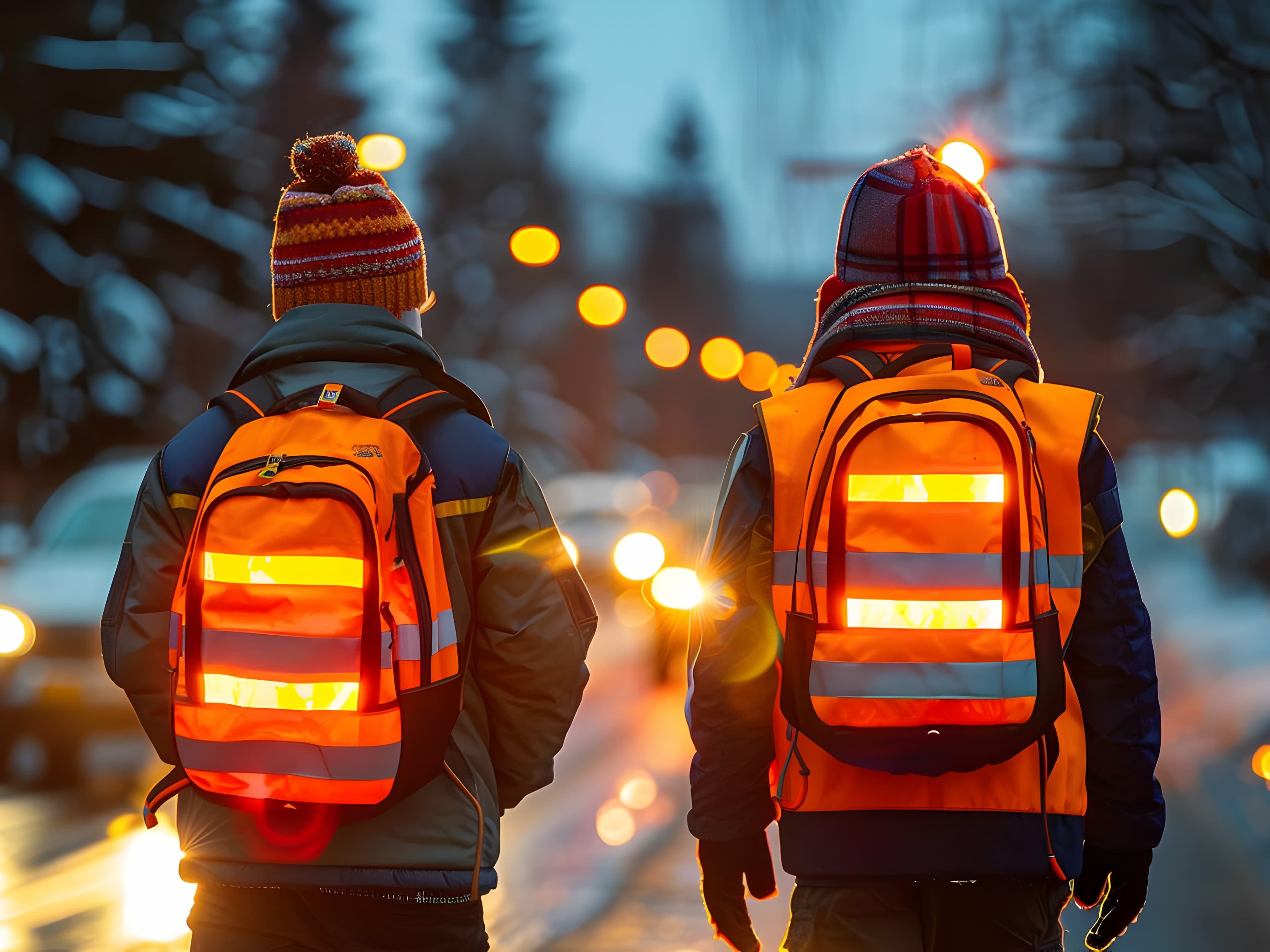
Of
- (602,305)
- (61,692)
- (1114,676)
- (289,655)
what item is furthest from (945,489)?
(602,305)

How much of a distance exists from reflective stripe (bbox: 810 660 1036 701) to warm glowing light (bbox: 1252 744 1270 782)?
701cm

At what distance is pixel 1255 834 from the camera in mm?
7148

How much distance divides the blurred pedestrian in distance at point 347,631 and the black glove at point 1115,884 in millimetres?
1071

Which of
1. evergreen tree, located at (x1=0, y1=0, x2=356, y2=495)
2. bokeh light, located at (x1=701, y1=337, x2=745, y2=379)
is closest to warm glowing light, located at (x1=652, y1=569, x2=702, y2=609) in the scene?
evergreen tree, located at (x1=0, y1=0, x2=356, y2=495)

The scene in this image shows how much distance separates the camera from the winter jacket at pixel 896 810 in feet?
8.27

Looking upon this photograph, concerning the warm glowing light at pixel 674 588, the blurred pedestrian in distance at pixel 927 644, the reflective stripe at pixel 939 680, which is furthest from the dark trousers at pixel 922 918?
the warm glowing light at pixel 674 588

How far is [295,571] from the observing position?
2.41 m

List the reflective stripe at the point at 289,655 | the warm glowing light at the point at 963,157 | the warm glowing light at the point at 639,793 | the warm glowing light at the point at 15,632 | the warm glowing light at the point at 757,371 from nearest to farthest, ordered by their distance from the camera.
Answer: the reflective stripe at the point at 289,655, the warm glowing light at the point at 639,793, the warm glowing light at the point at 15,632, the warm glowing light at the point at 963,157, the warm glowing light at the point at 757,371

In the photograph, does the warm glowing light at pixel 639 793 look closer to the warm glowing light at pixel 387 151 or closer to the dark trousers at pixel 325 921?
the dark trousers at pixel 325 921

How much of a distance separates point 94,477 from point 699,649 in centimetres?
880

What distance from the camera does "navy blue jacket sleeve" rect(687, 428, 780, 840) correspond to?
2674 millimetres

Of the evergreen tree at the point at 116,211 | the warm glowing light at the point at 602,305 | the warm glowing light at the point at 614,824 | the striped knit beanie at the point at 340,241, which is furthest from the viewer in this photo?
the warm glowing light at the point at 602,305

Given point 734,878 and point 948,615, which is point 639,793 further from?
point 948,615

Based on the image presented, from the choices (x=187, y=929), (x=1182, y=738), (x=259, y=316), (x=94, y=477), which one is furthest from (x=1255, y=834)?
(x=259, y=316)
